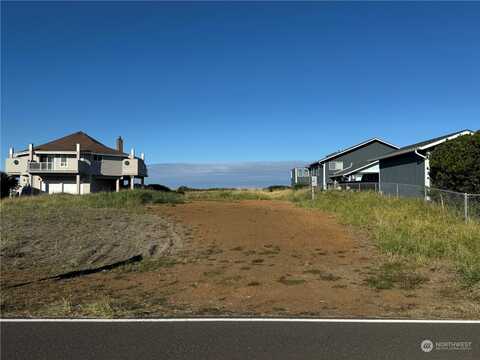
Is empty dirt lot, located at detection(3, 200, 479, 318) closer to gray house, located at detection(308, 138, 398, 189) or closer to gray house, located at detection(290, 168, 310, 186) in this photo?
gray house, located at detection(308, 138, 398, 189)

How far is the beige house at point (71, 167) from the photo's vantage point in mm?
42656

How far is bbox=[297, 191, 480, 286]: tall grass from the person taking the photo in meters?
10.5

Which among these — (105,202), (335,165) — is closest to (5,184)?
(105,202)

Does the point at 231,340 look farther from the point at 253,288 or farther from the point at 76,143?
the point at 76,143

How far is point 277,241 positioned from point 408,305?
276 inches

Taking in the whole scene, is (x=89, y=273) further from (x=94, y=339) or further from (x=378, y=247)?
(x=378, y=247)

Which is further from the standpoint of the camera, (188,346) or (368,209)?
(368,209)

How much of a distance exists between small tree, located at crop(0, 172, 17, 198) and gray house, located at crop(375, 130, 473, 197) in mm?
31107

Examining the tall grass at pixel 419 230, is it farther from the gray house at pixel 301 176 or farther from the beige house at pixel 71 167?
the gray house at pixel 301 176

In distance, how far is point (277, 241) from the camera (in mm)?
14117

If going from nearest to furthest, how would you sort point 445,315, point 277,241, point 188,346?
point 188,346 < point 445,315 < point 277,241

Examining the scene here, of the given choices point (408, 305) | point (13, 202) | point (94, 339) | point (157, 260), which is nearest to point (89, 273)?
point (157, 260)

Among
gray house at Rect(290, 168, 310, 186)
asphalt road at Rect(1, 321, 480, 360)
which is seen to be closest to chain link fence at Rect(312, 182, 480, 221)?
asphalt road at Rect(1, 321, 480, 360)

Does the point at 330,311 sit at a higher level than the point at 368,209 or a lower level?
lower
